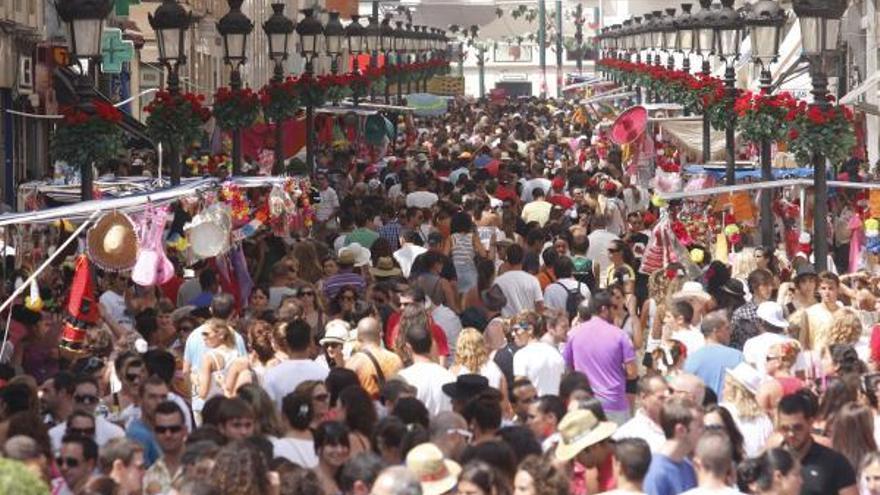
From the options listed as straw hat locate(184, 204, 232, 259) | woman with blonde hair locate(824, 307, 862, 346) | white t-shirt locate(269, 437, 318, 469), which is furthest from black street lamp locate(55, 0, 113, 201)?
white t-shirt locate(269, 437, 318, 469)

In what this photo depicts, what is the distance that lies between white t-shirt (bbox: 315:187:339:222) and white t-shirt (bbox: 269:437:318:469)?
60.9 feet

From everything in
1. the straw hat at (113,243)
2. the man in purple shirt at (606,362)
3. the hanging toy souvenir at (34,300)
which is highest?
the straw hat at (113,243)

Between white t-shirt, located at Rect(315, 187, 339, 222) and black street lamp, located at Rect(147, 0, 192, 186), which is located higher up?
black street lamp, located at Rect(147, 0, 192, 186)

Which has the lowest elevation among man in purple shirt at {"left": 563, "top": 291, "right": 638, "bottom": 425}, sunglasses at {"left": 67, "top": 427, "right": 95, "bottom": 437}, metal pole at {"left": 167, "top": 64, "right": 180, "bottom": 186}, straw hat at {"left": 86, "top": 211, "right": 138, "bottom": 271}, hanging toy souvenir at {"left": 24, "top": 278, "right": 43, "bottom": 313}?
man in purple shirt at {"left": 563, "top": 291, "right": 638, "bottom": 425}

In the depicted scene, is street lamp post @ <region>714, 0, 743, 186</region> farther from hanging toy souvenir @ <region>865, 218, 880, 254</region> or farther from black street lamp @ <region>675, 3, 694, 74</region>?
hanging toy souvenir @ <region>865, 218, 880, 254</region>

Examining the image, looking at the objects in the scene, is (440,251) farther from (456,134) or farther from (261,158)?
(456,134)

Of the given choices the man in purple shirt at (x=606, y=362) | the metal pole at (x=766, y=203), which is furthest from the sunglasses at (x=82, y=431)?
the metal pole at (x=766, y=203)

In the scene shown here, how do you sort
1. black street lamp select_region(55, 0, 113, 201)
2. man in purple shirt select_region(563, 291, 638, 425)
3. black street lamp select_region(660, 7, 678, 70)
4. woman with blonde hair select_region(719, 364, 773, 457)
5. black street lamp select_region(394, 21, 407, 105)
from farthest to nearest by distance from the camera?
black street lamp select_region(394, 21, 407, 105)
black street lamp select_region(660, 7, 678, 70)
black street lamp select_region(55, 0, 113, 201)
man in purple shirt select_region(563, 291, 638, 425)
woman with blonde hair select_region(719, 364, 773, 457)

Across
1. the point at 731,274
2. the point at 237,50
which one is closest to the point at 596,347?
the point at 731,274

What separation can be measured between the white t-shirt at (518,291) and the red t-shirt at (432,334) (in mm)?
1772

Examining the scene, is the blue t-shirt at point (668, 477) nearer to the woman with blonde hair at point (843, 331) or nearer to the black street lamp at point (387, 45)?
the woman with blonde hair at point (843, 331)

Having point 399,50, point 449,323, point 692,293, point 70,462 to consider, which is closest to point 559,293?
point 449,323

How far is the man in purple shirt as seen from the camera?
1623 cm

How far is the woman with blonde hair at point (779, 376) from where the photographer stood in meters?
14.1
